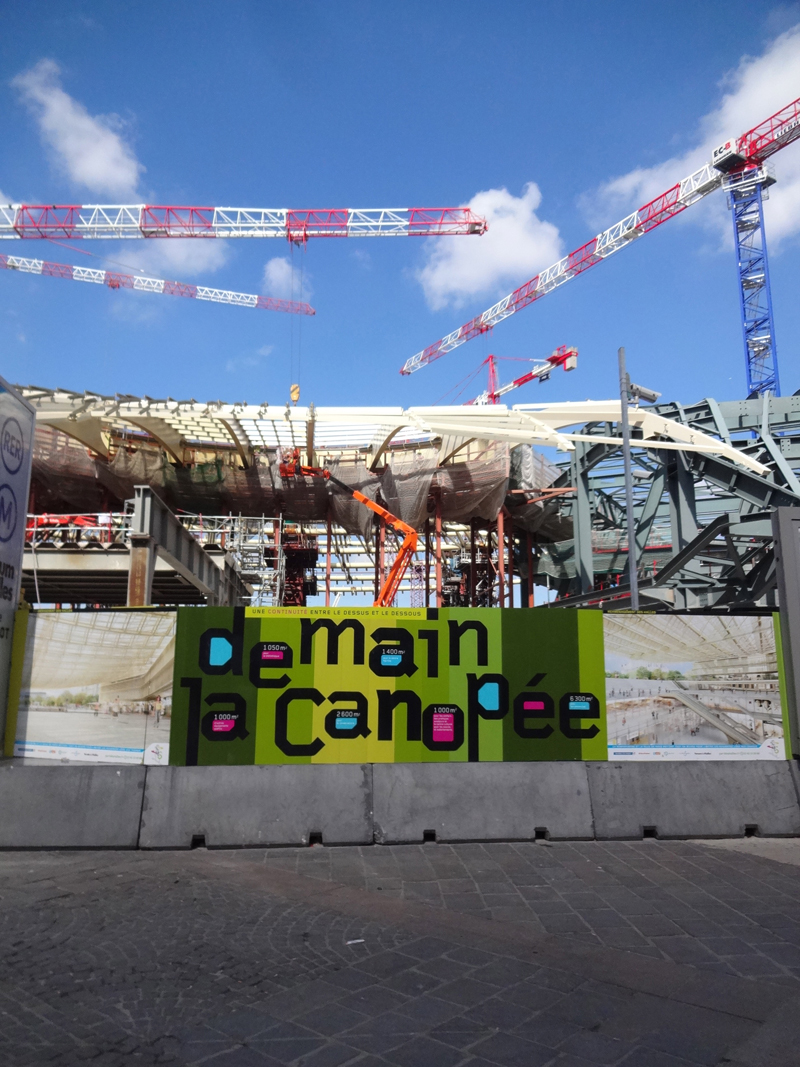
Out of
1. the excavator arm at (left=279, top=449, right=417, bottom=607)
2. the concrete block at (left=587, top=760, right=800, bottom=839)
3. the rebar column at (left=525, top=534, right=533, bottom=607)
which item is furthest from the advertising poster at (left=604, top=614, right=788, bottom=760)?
the rebar column at (left=525, top=534, right=533, bottom=607)

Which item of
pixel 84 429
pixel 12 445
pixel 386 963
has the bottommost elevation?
pixel 386 963

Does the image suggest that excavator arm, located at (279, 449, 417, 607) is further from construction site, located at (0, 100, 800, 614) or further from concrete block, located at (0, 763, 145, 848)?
concrete block, located at (0, 763, 145, 848)

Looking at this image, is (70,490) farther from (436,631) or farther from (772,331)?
(772,331)

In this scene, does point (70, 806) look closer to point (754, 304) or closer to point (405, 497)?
point (405, 497)

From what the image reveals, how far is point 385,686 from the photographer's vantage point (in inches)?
339

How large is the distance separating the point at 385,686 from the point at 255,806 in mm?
1801

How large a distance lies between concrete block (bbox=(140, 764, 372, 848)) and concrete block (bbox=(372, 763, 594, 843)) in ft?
0.96

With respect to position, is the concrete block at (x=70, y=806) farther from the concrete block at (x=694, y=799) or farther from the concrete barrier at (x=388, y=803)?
the concrete block at (x=694, y=799)

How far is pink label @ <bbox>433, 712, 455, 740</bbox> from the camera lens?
8.54 meters

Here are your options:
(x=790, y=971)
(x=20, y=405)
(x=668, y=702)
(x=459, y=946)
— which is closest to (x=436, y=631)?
(x=668, y=702)

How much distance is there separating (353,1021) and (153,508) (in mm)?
16707

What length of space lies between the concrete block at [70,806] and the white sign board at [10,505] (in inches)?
30.2

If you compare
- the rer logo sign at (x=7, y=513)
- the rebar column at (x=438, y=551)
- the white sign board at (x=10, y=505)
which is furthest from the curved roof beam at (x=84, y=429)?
the rer logo sign at (x=7, y=513)

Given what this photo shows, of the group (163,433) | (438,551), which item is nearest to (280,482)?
(163,433)
